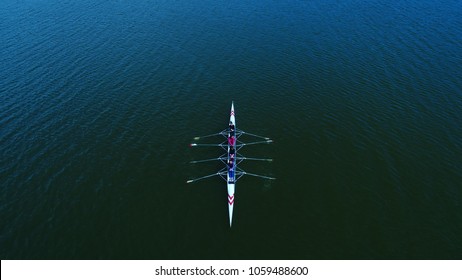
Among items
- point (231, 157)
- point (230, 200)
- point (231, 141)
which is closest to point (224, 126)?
point (231, 141)

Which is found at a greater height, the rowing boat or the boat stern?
the rowing boat

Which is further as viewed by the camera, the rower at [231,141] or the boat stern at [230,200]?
the rower at [231,141]

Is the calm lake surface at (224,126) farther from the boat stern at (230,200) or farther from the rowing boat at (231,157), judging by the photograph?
the rowing boat at (231,157)

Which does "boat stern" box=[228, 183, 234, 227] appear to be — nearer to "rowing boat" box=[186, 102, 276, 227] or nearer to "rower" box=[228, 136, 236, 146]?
"rowing boat" box=[186, 102, 276, 227]

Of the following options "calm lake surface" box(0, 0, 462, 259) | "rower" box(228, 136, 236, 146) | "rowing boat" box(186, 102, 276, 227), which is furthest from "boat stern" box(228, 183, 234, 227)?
"rower" box(228, 136, 236, 146)

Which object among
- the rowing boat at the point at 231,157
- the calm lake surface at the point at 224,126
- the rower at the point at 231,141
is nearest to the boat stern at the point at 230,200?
the rowing boat at the point at 231,157

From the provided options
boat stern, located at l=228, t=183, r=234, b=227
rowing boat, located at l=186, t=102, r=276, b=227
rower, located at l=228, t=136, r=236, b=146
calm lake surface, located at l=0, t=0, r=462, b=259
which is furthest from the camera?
rower, located at l=228, t=136, r=236, b=146

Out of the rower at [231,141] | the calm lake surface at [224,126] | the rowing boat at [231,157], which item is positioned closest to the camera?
the calm lake surface at [224,126]

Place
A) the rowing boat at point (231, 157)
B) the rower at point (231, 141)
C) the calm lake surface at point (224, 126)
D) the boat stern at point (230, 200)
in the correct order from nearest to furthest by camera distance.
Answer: the calm lake surface at point (224, 126) < the boat stern at point (230, 200) < the rowing boat at point (231, 157) < the rower at point (231, 141)

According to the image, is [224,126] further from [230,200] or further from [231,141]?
[230,200]
